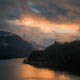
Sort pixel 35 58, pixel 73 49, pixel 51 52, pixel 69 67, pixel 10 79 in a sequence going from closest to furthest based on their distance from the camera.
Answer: pixel 10 79 → pixel 69 67 → pixel 73 49 → pixel 51 52 → pixel 35 58

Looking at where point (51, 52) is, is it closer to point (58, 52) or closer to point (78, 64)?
point (58, 52)

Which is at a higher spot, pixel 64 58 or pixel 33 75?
pixel 64 58

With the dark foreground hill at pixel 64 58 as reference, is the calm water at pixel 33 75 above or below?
below

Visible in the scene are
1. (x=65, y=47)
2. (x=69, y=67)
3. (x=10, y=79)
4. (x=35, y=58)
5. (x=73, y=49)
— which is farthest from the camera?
(x=35, y=58)

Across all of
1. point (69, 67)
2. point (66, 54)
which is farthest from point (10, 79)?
point (66, 54)

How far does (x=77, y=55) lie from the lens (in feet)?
317

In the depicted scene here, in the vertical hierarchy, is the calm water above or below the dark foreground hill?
below

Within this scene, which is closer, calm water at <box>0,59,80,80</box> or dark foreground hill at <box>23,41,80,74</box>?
calm water at <box>0,59,80,80</box>

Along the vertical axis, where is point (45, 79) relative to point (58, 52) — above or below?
below

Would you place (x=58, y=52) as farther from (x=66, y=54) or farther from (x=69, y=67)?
(x=69, y=67)

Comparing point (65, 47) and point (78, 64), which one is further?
point (65, 47)

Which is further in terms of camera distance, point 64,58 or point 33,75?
point 64,58

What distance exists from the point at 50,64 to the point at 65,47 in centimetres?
757

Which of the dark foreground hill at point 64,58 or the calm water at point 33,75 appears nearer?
the calm water at point 33,75
